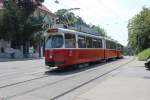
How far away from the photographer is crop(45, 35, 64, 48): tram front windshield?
78.0ft

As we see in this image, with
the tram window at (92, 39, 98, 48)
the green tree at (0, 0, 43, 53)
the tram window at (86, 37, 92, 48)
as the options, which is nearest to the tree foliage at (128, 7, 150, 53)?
the green tree at (0, 0, 43, 53)

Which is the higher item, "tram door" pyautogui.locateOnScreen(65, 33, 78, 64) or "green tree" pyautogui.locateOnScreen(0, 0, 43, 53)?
"green tree" pyautogui.locateOnScreen(0, 0, 43, 53)

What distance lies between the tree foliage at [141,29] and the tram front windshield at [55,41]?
59418 millimetres

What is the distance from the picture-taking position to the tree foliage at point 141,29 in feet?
273

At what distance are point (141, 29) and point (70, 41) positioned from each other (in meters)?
63.6

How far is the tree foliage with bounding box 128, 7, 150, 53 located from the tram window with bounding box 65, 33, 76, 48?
57.6 meters

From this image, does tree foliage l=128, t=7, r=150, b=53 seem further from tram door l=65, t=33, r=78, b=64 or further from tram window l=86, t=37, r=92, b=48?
tram door l=65, t=33, r=78, b=64

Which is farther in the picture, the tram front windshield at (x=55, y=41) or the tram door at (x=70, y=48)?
→ the tram door at (x=70, y=48)

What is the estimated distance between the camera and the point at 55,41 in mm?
23922

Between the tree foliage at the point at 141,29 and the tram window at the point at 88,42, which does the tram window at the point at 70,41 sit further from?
the tree foliage at the point at 141,29

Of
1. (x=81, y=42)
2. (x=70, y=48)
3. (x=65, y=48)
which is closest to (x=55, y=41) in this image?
(x=65, y=48)

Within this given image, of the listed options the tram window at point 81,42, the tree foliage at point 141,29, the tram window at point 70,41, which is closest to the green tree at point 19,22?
the tree foliage at point 141,29

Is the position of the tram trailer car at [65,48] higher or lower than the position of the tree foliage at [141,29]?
lower

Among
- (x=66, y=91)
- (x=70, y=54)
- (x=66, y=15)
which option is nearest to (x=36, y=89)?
(x=66, y=91)
